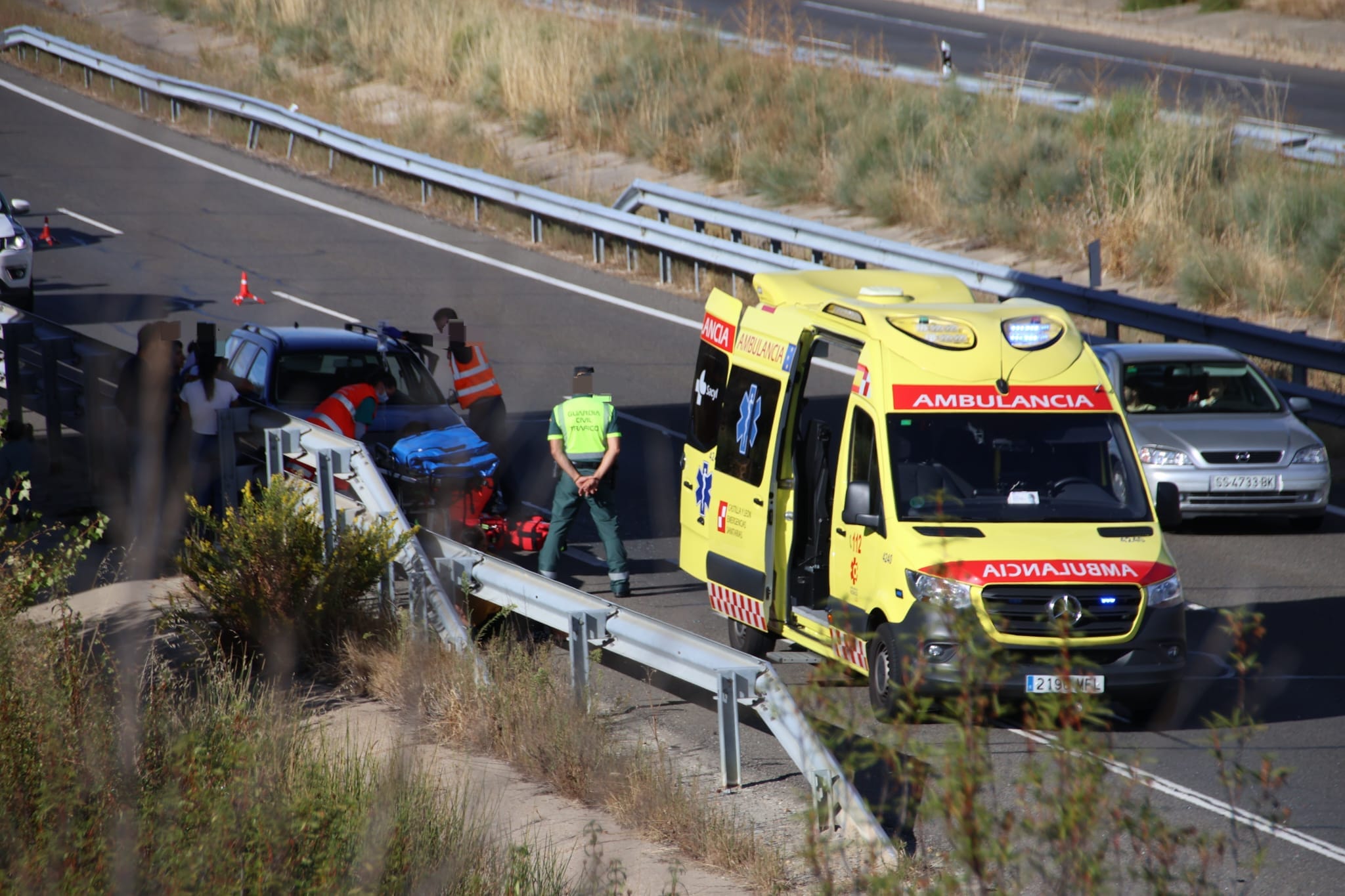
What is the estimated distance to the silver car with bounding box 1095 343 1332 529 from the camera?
45.8ft

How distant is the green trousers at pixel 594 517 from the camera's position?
12.4 m

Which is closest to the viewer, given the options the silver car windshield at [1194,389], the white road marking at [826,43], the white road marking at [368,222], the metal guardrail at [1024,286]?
the silver car windshield at [1194,389]

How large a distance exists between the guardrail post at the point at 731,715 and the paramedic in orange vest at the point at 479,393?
6249 mm

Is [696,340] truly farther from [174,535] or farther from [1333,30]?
[1333,30]

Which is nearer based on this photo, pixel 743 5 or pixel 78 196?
pixel 78 196

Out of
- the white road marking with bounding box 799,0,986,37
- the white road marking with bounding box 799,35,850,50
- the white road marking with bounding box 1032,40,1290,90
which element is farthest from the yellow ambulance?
the white road marking with bounding box 799,0,986,37

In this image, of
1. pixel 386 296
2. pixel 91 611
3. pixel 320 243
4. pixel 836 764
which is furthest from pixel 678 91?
pixel 836 764

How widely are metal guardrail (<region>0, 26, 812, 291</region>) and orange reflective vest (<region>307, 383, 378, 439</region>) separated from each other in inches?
376

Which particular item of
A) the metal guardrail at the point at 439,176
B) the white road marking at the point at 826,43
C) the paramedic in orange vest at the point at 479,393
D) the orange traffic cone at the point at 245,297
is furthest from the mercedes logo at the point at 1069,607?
the white road marking at the point at 826,43

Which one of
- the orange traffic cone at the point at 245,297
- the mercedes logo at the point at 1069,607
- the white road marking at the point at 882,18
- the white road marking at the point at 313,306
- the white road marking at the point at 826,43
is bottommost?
the white road marking at the point at 313,306

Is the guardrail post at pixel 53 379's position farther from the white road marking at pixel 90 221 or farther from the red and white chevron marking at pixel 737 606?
the white road marking at pixel 90 221

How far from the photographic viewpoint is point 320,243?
2541 cm

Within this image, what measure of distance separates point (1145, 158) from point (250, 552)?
1731cm

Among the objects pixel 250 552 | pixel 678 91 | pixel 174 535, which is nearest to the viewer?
pixel 250 552
